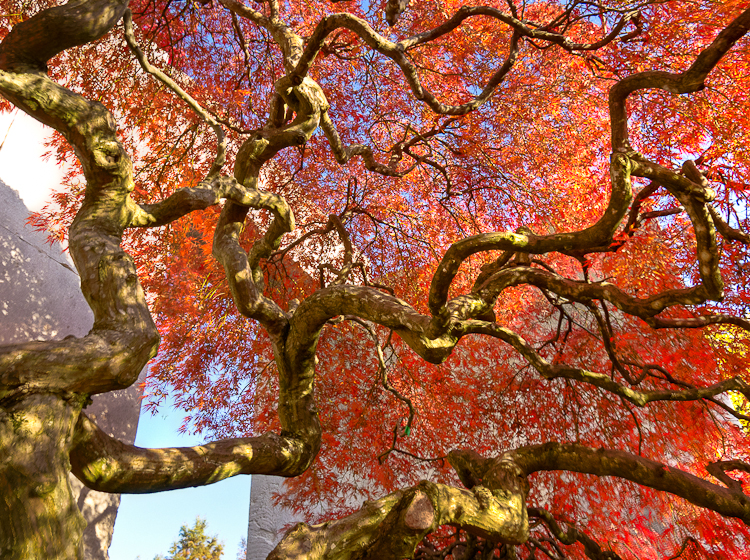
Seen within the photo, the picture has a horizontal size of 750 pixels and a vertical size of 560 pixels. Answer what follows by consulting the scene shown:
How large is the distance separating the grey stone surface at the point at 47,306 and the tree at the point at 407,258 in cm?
36

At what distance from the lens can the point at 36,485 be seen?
137cm

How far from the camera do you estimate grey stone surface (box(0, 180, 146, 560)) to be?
4.44 m

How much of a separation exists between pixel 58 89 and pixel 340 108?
394cm

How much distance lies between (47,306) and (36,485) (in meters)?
4.22

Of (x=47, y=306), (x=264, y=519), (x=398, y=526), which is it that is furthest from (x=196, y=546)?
(x=398, y=526)

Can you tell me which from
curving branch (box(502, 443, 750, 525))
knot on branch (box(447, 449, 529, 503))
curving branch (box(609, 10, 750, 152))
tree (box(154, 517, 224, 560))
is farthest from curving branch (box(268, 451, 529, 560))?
tree (box(154, 517, 224, 560))

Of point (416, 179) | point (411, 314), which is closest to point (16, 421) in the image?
point (411, 314)

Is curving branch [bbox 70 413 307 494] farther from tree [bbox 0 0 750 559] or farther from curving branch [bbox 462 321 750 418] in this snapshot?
curving branch [bbox 462 321 750 418]

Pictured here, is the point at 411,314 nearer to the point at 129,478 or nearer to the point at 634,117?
the point at 129,478

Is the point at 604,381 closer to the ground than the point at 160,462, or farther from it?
farther from it

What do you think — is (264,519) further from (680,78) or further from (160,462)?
(680,78)

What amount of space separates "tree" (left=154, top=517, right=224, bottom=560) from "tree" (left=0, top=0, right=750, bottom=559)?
7.65 m

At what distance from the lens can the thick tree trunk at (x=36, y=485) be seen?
4.31 ft

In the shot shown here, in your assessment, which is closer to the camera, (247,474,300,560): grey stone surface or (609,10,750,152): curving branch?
(609,10,750,152): curving branch
